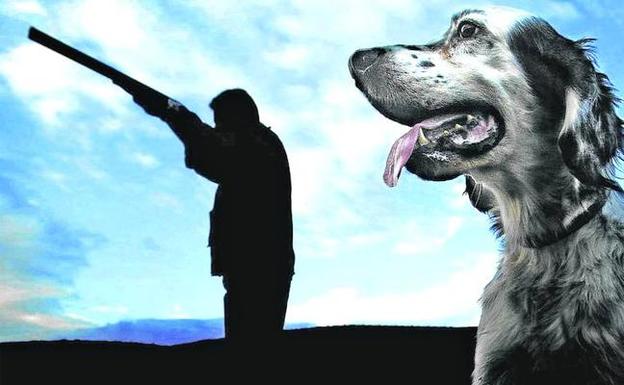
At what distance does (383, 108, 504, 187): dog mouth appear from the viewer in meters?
4.04

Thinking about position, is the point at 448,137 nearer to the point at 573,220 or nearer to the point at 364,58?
the point at 364,58

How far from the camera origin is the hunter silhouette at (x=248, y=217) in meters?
6.33

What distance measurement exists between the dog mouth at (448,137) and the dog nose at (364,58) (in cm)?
41

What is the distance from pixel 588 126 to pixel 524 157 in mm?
350

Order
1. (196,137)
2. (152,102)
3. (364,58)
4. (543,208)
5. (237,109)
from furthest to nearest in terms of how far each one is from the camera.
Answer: (152,102) < (196,137) < (237,109) < (364,58) < (543,208)

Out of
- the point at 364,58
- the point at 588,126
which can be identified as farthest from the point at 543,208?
the point at 364,58

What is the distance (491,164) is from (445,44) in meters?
0.68

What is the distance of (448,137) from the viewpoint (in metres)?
4.07

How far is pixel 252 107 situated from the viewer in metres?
6.65

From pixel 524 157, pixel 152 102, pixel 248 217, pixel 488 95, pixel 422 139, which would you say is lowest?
pixel 524 157

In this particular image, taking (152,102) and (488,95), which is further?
(152,102)

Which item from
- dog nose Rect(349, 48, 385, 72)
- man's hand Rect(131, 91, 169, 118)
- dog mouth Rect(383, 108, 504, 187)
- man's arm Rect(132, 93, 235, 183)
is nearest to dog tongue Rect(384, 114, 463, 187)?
dog mouth Rect(383, 108, 504, 187)

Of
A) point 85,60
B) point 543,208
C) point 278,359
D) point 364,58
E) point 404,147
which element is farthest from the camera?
point 85,60

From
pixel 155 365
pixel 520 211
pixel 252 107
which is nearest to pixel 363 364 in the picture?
pixel 155 365
